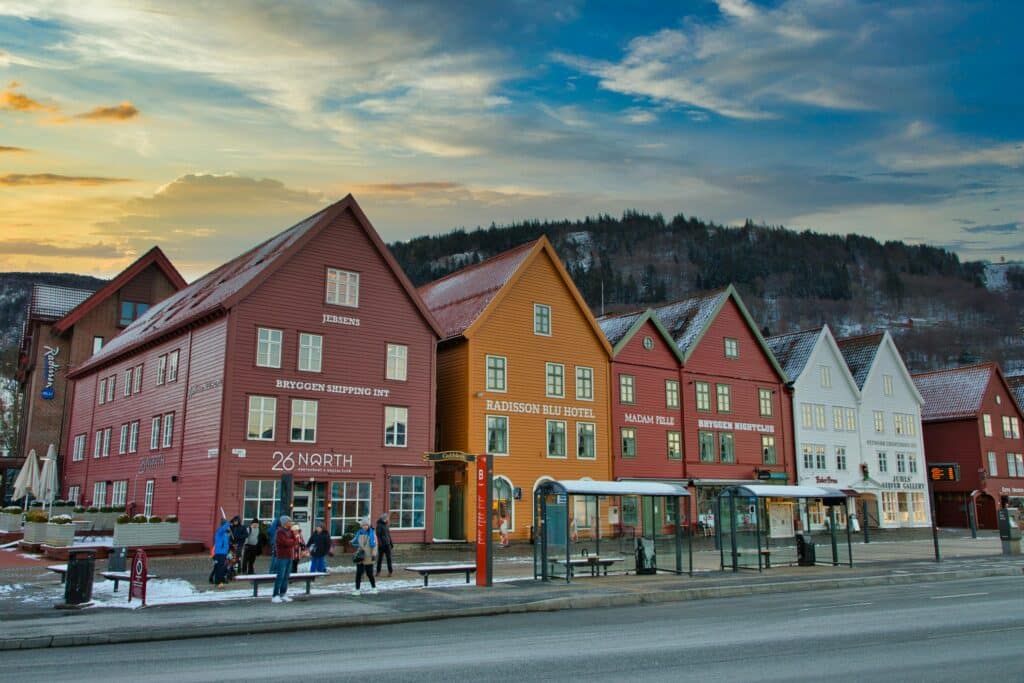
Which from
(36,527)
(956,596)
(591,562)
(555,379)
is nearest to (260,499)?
(36,527)

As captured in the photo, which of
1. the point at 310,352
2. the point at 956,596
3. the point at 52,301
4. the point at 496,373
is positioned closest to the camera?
the point at 956,596

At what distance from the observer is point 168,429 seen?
3525cm

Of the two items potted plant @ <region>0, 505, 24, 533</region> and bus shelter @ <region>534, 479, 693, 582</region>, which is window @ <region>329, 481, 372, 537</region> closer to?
bus shelter @ <region>534, 479, 693, 582</region>

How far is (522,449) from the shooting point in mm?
38750

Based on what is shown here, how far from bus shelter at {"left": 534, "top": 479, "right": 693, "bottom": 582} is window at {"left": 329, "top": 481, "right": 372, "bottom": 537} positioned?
995cm

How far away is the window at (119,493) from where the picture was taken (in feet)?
128

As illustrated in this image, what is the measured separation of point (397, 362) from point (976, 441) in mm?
45090

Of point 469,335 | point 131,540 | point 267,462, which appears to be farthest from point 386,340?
point 131,540

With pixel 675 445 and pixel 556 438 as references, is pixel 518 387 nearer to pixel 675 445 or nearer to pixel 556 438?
pixel 556 438

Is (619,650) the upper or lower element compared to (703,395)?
lower

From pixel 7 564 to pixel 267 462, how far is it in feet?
28.0

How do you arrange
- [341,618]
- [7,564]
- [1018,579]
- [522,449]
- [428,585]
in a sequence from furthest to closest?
[522,449] → [7,564] → [1018,579] → [428,585] → [341,618]

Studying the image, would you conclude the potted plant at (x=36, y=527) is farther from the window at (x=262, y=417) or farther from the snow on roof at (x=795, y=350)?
the snow on roof at (x=795, y=350)

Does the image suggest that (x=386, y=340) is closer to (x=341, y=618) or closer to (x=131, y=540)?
(x=131, y=540)
